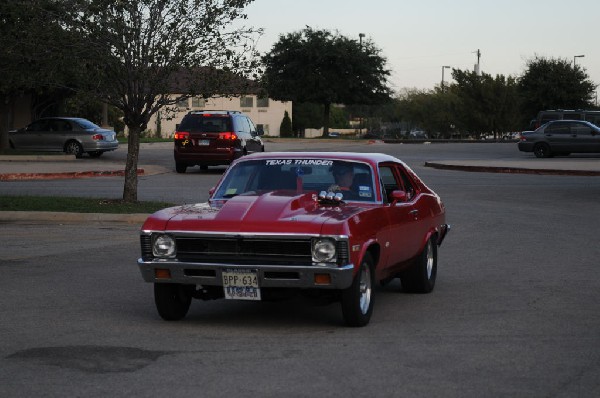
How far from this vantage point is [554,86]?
3228 inches

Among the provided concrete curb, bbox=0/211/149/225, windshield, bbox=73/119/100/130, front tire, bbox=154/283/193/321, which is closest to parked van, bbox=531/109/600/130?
windshield, bbox=73/119/100/130

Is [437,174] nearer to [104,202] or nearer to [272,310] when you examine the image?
[104,202]

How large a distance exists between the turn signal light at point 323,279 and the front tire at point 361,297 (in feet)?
0.79

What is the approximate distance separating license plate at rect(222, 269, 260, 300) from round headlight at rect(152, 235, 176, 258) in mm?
540

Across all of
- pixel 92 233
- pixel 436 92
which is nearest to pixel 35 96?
pixel 92 233

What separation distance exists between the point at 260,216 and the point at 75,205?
12.1m

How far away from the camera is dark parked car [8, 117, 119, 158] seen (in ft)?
136

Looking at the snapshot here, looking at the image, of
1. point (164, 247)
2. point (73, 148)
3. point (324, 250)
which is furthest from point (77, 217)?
point (73, 148)

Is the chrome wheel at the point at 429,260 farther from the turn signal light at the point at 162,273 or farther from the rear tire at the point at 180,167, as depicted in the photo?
the rear tire at the point at 180,167

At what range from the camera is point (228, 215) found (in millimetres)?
9312

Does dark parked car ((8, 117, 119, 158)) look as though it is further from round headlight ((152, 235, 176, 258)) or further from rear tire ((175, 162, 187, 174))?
round headlight ((152, 235, 176, 258))

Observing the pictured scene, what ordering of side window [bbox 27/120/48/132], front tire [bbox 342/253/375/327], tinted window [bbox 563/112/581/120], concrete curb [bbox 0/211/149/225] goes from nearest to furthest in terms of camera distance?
front tire [bbox 342/253/375/327] → concrete curb [bbox 0/211/149/225] → side window [bbox 27/120/48/132] → tinted window [bbox 563/112/581/120]

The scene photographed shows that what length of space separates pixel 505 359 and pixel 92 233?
34.5ft

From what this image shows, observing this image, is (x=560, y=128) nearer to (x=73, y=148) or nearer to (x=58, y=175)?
(x=73, y=148)
